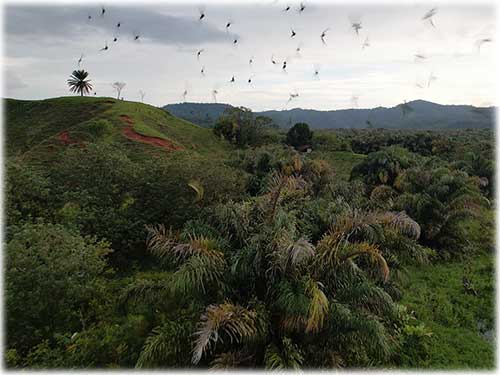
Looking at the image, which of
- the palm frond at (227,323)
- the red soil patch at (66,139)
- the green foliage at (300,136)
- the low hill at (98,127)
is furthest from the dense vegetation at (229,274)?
the green foliage at (300,136)

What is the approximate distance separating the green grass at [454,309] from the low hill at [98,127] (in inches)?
964

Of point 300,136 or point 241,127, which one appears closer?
point 300,136

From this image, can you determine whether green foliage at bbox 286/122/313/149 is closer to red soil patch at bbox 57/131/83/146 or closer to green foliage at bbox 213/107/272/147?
green foliage at bbox 213/107/272/147

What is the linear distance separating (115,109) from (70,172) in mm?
36380

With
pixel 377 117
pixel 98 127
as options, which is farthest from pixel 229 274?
pixel 377 117

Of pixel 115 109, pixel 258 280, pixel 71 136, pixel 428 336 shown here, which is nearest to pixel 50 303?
pixel 258 280

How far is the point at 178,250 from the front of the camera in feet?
18.1

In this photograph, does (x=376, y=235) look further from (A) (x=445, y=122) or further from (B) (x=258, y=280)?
(A) (x=445, y=122)

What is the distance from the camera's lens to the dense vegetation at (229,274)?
5.04 metres

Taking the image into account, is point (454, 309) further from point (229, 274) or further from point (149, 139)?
point (149, 139)

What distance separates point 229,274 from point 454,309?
18.9 feet

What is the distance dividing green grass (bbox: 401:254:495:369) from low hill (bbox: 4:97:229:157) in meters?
24.5

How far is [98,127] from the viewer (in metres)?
34.6

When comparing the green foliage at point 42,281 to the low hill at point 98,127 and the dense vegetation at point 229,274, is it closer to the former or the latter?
the dense vegetation at point 229,274
